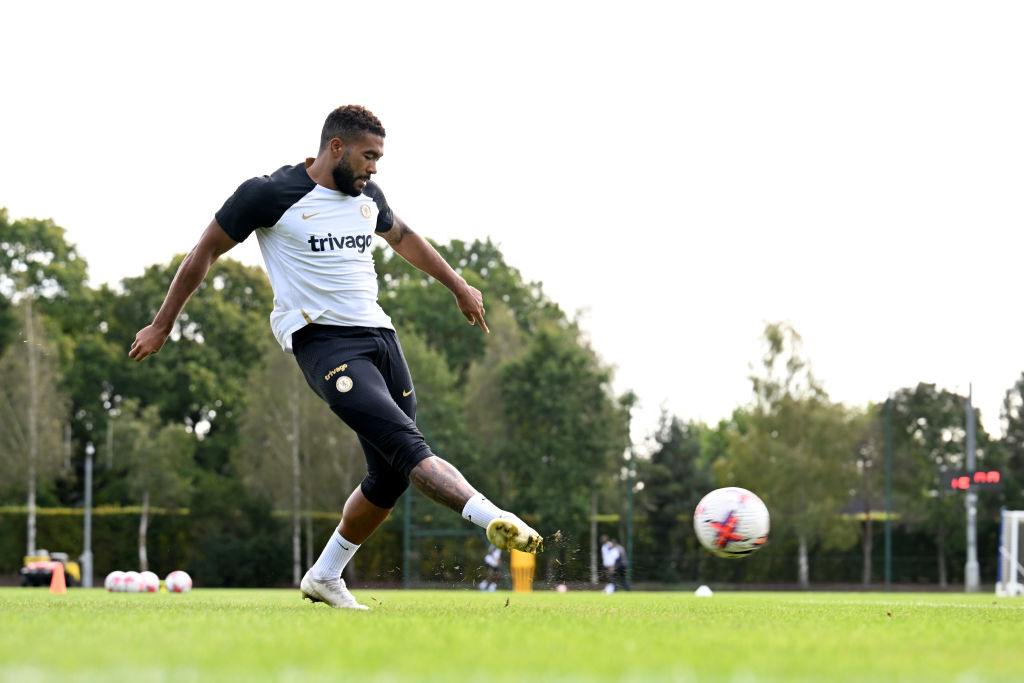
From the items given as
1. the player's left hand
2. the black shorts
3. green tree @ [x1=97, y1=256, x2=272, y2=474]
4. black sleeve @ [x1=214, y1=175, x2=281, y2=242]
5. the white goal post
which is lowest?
the white goal post

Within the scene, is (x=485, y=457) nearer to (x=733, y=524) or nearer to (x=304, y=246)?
(x=733, y=524)

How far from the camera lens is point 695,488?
46.0 m

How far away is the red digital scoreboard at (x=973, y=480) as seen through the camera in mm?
34250

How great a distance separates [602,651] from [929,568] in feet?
140

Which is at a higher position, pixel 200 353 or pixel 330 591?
pixel 200 353

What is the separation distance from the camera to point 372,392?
6.52 meters

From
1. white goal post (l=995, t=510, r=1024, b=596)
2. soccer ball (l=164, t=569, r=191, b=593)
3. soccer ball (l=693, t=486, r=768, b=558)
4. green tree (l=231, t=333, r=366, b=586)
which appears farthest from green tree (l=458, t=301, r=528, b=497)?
soccer ball (l=693, t=486, r=768, b=558)

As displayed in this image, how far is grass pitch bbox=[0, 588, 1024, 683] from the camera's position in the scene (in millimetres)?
3436

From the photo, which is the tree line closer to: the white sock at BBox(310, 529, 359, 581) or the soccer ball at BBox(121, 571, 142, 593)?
the soccer ball at BBox(121, 571, 142, 593)

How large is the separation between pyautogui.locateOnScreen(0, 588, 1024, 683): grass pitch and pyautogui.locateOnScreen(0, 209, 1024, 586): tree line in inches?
1276

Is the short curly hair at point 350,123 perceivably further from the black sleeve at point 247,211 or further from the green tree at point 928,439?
the green tree at point 928,439

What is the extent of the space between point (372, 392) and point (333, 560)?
1.23 metres

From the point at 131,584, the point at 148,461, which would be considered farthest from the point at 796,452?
the point at 131,584

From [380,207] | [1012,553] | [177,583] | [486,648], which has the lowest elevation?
[1012,553]
